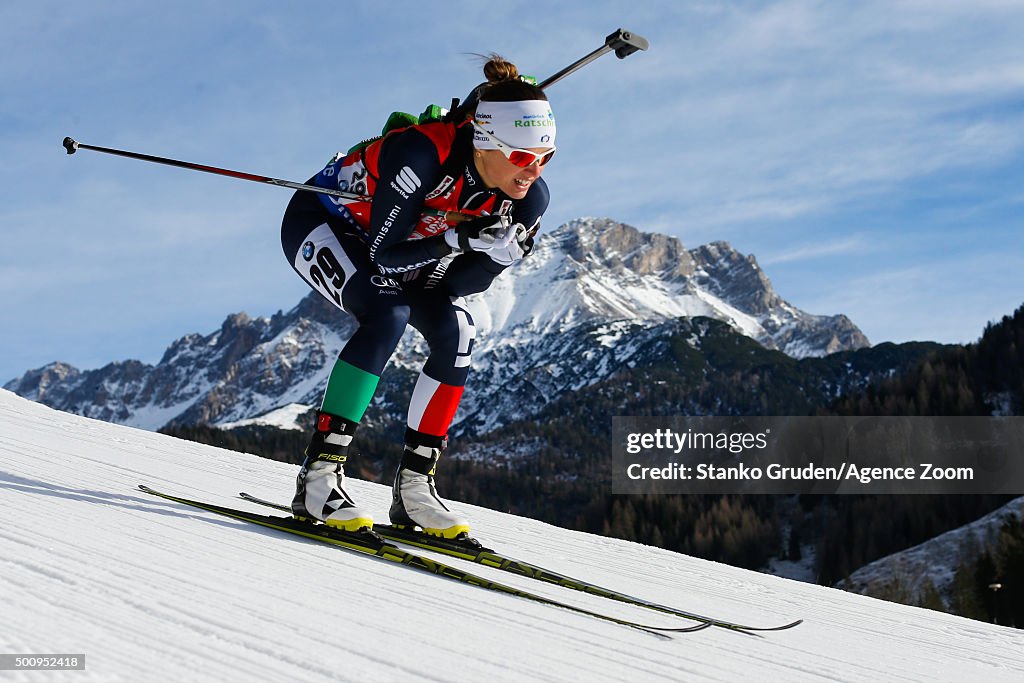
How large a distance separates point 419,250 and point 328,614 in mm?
1967

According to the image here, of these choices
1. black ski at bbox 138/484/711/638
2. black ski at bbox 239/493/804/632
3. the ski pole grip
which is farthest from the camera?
the ski pole grip

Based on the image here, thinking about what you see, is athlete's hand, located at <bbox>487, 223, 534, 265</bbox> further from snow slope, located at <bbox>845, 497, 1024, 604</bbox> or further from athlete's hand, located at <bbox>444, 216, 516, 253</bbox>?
snow slope, located at <bbox>845, 497, 1024, 604</bbox>

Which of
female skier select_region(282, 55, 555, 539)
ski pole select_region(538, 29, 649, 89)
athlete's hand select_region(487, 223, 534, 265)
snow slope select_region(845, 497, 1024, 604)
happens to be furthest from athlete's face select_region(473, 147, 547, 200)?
snow slope select_region(845, 497, 1024, 604)

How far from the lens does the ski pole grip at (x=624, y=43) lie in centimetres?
527

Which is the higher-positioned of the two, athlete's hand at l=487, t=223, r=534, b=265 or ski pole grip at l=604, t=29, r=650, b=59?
ski pole grip at l=604, t=29, r=650, b=59

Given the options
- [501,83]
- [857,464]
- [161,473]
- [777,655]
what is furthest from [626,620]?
[857,464]

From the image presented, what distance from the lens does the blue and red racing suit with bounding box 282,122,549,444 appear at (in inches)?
178

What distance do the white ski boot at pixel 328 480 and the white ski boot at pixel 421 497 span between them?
44 cm

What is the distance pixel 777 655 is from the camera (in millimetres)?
3768

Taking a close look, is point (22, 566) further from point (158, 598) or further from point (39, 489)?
point (39, 489)

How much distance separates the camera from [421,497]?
501cm

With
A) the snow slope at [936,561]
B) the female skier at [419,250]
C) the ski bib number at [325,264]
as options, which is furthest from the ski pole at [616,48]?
the snow slope at [936,561]

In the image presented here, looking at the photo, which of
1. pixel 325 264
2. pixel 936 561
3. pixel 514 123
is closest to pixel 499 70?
pixel 514 123

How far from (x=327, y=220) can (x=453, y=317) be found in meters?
0.90
